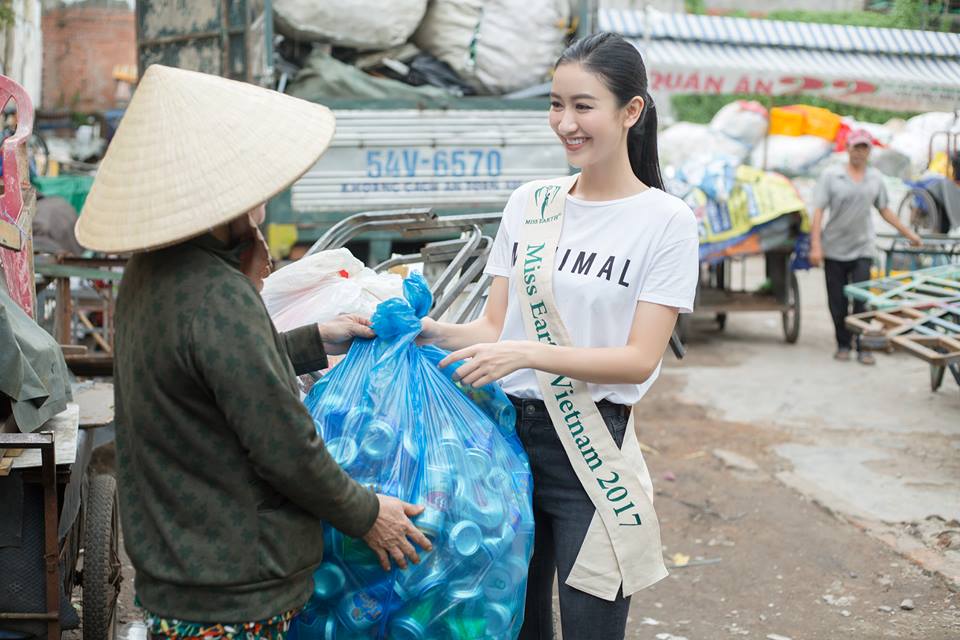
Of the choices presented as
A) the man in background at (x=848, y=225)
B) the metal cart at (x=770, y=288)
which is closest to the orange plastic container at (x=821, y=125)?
the metal cart at (x=770, y=288)

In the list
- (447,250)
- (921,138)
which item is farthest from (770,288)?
(921,138)

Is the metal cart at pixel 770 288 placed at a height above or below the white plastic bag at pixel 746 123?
below

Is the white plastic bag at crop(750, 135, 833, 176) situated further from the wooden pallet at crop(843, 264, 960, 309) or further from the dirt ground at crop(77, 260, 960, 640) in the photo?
the wooden pallet at crop(843, 264, 960, 309)

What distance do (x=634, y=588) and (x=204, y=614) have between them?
916mm

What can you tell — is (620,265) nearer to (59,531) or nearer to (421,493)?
(421,493)

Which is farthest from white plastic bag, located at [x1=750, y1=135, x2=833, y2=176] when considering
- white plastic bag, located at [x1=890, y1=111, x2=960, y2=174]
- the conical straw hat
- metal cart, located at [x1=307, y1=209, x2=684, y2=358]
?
the conical straw hat

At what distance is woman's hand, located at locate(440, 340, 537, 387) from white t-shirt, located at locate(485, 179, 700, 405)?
0.54 ft

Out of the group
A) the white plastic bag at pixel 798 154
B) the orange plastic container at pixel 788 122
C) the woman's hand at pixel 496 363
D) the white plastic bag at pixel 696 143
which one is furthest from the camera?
the orange plastic container at pixel 788 122

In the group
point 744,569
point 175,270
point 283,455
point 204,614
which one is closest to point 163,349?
point 175,270

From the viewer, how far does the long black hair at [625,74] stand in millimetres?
2119

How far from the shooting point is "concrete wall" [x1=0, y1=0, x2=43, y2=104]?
12.9 metres

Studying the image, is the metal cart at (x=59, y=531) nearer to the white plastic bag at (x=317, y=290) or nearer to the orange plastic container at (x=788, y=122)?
the white plastic bag at (x=317, y=290)

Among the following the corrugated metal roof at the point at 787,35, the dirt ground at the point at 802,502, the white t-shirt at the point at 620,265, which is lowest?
the dirt ground at the point at 802,502

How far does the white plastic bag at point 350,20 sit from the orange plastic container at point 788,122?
13.6 m
